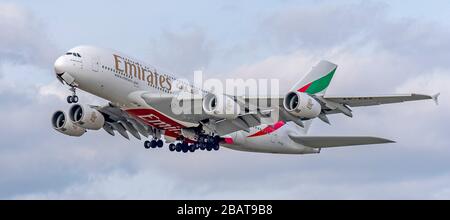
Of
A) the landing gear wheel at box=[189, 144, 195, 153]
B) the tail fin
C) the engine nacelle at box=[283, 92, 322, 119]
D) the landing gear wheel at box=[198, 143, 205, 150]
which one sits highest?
the tail fin

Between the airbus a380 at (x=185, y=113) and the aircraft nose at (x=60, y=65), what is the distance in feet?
0.14

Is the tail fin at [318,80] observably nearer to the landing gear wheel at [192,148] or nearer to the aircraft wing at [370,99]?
the landing gear wheel at [192,148]

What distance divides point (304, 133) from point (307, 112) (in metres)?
15.3

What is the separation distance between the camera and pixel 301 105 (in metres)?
55.0

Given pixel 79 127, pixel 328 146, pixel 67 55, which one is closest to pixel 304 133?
pixel 328 146

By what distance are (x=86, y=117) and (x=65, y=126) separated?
253cm

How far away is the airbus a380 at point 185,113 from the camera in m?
55.4

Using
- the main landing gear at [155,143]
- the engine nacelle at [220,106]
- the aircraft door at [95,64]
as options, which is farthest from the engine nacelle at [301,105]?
the main landing gear at [155,143]

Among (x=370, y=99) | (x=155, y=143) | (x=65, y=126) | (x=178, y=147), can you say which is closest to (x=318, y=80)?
(x=178, y=147)

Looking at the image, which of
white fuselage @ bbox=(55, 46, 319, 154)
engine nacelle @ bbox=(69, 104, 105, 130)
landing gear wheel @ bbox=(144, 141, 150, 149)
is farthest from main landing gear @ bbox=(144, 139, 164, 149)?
engine nacelle @ bbox=(69, 104, 105, 130)

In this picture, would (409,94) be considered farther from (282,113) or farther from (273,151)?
(273,151)

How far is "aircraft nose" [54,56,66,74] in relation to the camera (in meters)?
54.8

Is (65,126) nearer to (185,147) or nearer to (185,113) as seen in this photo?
(185,147)

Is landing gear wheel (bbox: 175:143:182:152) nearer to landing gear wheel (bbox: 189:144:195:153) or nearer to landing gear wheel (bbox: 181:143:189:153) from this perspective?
landing gear wheel (bbox: 181:143:189:153)
